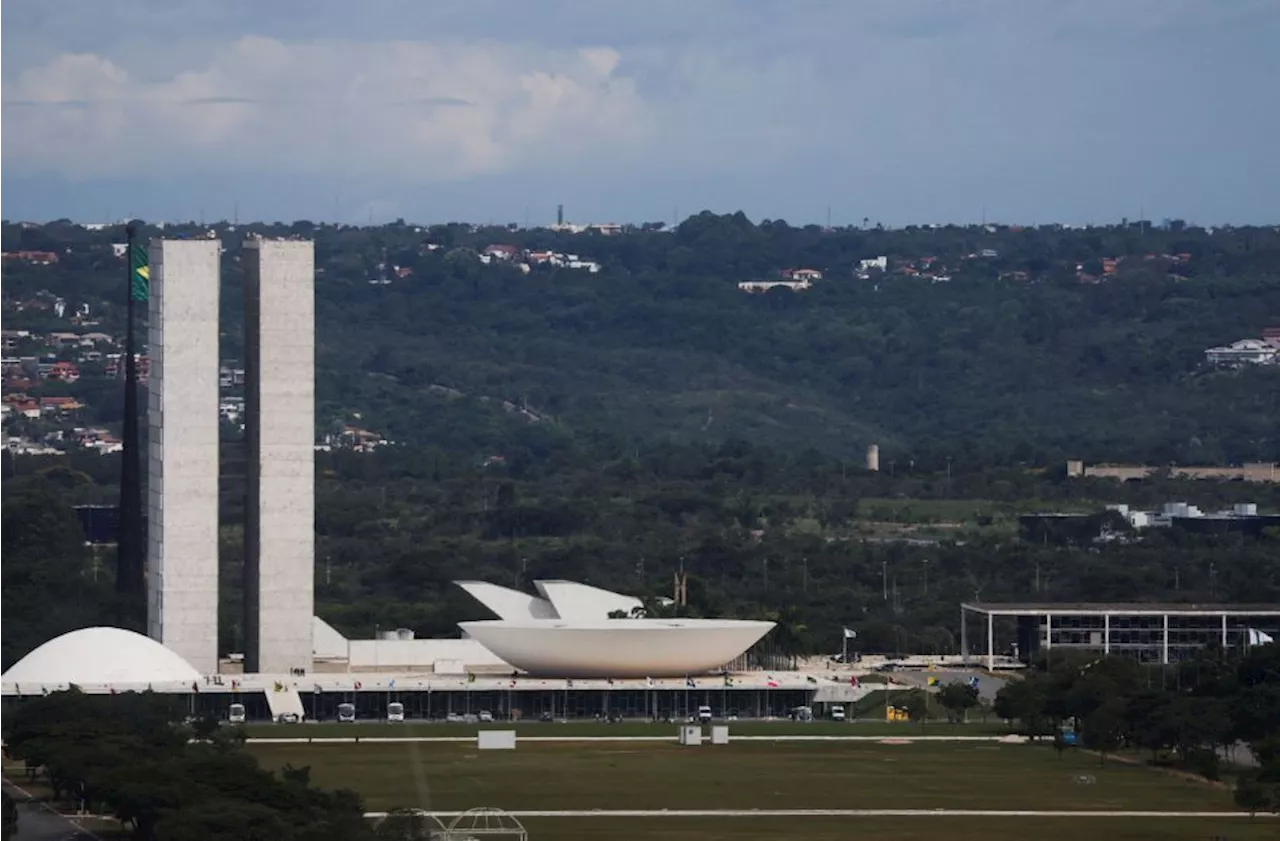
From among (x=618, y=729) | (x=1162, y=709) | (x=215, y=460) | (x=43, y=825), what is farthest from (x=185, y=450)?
(x=43, y=825)

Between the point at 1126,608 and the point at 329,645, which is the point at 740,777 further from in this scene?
the point at 1126,608

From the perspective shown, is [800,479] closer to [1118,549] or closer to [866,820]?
[1118,549]

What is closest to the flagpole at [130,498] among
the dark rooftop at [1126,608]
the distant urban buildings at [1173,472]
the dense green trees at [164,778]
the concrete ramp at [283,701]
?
the concrete ramp at [283,701]

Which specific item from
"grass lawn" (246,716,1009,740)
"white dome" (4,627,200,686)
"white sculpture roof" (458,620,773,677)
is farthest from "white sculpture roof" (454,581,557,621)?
"white dome" (4,627,200,686)

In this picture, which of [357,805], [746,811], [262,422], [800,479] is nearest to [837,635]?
[262,422]

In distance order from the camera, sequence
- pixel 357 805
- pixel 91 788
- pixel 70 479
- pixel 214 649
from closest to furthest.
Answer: pixel 357 805
pixel 91 788
pixel 214 649
pixel 70 479

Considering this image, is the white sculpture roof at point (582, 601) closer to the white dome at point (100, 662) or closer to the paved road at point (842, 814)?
the white dome at point (100, 662)
